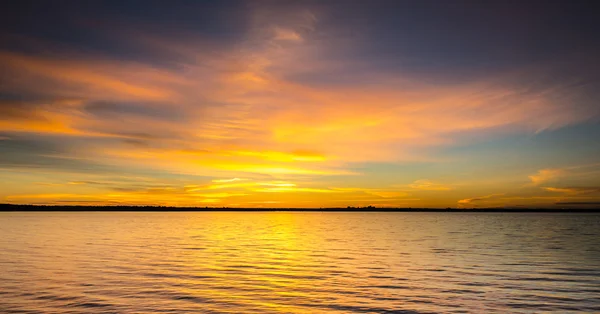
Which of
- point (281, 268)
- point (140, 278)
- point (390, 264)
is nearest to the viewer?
point (140, 278)

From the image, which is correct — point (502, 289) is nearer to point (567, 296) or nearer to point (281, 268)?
point (567, 296)

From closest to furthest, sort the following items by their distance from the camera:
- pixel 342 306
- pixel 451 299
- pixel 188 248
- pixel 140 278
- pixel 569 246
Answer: pixel 342 306 < pixel 451 299 < pixel 140 278 < pixel 188 248 < pixel 569 246

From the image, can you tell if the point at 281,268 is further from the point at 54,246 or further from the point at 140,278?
the point at 54,246

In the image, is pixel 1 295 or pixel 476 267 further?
pixel 476 267

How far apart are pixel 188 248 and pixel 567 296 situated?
38.4m

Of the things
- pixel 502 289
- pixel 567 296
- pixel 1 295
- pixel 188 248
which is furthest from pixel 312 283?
pixel 188 248

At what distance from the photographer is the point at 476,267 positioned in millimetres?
36844

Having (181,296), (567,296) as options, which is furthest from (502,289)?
(181,296)

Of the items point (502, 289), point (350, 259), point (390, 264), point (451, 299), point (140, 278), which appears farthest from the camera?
point (350, 259)

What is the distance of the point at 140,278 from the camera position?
99.8ft

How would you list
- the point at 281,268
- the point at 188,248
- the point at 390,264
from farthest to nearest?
the point at 188,248 → the point at 390,264 → the point at 281,268

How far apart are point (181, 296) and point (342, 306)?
8492 mm

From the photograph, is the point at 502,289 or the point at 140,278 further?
the point at 140,278

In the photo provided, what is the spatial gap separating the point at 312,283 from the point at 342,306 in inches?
254
